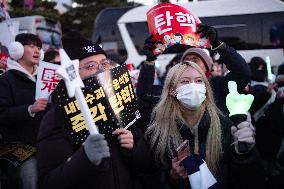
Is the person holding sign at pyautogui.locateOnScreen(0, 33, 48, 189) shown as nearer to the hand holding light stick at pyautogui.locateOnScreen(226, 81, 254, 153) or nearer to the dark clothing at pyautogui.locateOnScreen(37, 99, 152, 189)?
the dark clothing at pyautogui.locateOnScreen(37, 99, 152, 189)

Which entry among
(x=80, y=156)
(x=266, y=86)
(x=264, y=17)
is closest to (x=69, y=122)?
(x=80, y=156)

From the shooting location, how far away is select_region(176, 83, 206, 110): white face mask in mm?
2570

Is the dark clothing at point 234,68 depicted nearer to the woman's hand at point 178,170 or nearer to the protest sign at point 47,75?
the woman's hand at point 178,170

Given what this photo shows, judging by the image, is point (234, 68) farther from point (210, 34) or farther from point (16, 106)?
point (16, 106)

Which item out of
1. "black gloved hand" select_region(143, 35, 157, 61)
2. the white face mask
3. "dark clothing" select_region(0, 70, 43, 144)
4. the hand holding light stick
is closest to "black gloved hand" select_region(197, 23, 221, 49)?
"black gloved hand" select_region(143, 35, 157, 61)

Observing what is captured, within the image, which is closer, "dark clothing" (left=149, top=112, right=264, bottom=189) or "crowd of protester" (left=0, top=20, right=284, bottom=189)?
"crowd of protester" (left=0, top=20, right=284, bottom=189)

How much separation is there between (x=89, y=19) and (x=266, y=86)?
66.8 feet

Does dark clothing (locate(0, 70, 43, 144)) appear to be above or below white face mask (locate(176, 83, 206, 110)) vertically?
below

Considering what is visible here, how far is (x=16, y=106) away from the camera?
12.1 ft

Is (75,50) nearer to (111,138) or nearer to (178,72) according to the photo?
(111,138)

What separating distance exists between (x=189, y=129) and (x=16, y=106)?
6.20ft

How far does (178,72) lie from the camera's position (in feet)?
8.84

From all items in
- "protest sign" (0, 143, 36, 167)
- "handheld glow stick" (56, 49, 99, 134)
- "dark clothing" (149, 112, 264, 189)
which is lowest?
"protest sign" (0, 143, 36, 167)

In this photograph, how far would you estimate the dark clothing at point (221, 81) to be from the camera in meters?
3.31
